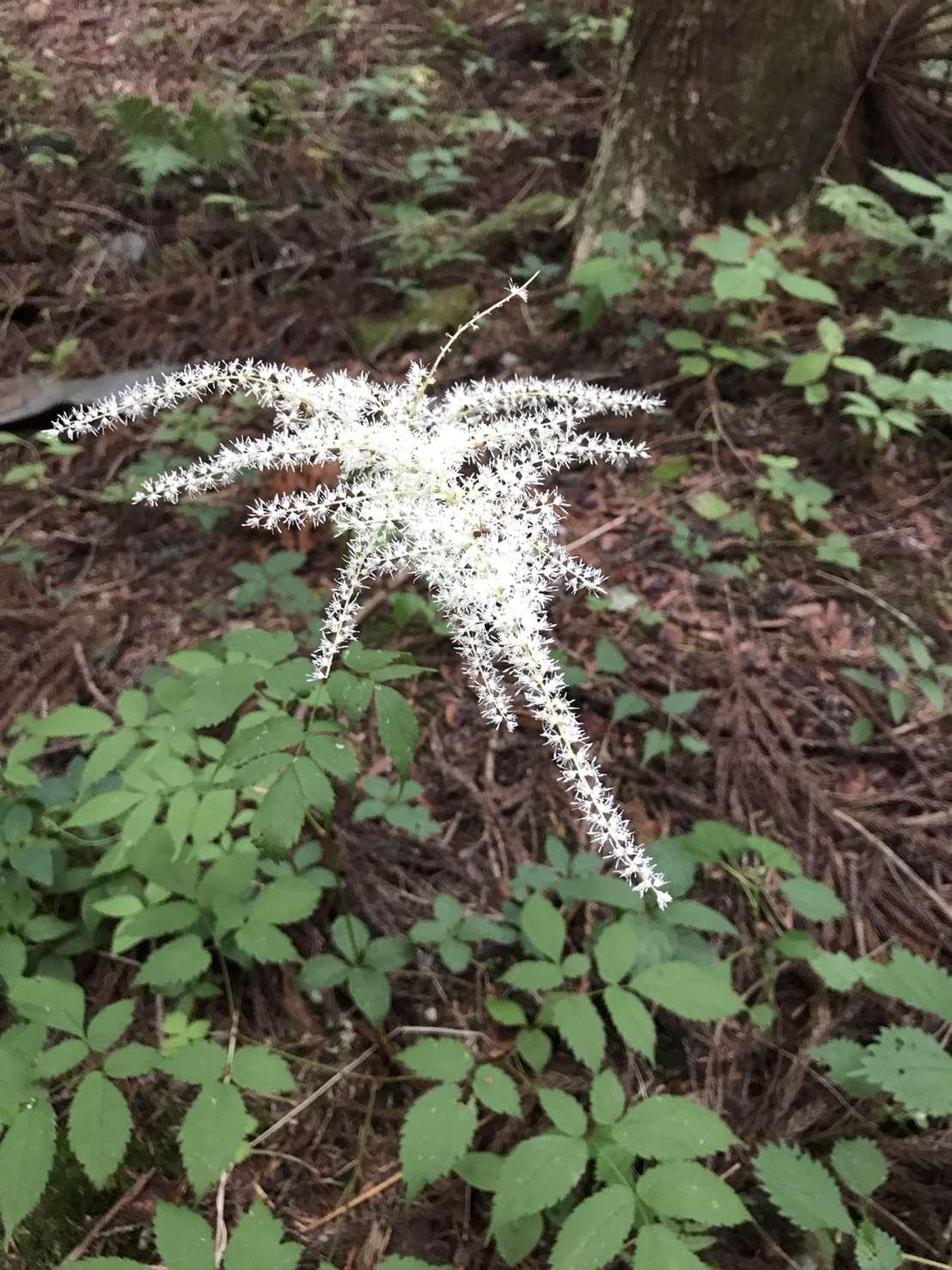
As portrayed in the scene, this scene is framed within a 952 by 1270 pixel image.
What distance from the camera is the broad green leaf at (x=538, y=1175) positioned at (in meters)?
1.70

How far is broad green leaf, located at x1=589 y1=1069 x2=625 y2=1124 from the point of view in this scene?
6.05ft

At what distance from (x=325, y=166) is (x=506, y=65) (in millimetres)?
2932

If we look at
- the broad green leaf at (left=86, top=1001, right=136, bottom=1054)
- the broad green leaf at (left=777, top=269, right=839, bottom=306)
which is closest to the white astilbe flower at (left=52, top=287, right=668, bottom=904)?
the broad green leaf at (left=86, top=1001, right=136, bottom=1054)

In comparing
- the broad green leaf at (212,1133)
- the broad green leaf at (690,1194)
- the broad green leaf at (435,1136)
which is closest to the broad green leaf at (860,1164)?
the broad green leaf at (690,1194)

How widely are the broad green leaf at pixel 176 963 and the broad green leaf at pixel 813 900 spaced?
5.72 ft

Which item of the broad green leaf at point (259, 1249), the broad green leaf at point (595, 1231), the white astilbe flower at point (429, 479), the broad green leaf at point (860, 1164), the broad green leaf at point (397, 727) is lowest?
the broad green leaf at point (860, 1164)

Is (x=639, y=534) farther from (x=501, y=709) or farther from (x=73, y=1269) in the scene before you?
(x=73, y=1269)

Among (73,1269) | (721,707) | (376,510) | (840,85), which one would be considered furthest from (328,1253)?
(840,85)

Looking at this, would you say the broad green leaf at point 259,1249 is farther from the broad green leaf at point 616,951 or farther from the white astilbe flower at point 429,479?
the white astilbe flower at point 429,479

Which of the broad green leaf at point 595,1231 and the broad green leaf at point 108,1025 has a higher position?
the broad green leaf at point 108,1025

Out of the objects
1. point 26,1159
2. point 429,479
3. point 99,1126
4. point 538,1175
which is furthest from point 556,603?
point 26,1159

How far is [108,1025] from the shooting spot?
1.91 m

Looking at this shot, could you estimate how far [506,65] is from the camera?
25.7ft

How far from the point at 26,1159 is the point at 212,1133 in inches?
15.4
